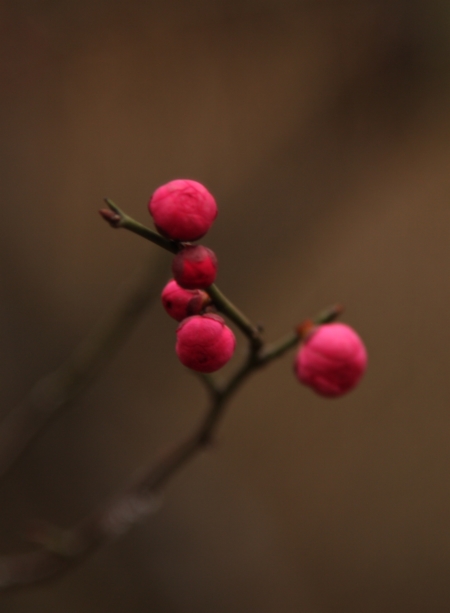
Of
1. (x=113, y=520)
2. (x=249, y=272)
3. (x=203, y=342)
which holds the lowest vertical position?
(x=113, y=520)

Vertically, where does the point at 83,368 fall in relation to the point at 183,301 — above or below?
below

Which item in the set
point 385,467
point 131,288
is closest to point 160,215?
point 131,288

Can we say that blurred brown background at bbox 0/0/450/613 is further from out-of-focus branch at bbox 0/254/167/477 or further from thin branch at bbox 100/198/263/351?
thin branch at bbox 100/198/263/351

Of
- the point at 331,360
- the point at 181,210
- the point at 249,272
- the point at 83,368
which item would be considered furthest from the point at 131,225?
the point at 249,272

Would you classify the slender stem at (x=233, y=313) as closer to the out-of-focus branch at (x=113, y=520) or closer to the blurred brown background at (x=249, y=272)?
the out-of-focus branch at (x=113, y=520)

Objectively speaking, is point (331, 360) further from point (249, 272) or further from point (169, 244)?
point (249, 272)

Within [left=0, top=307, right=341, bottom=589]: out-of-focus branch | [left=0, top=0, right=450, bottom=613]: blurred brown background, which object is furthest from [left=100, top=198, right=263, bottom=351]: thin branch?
[left=0, top=0, right=450, bottom=613]: blurred brown background

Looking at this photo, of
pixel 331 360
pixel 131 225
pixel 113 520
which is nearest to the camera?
pixel 131 225
